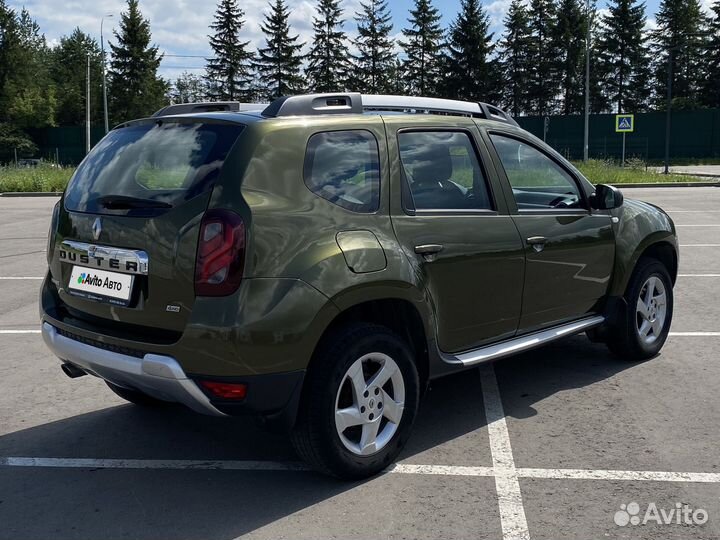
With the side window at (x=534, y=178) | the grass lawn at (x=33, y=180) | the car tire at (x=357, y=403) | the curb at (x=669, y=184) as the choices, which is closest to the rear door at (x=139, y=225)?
the car tire at (x=357, y=403)

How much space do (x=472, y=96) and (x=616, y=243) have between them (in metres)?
67.6

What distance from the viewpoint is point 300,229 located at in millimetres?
3457

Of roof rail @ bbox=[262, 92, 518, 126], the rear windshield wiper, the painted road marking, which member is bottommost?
the painted road marking

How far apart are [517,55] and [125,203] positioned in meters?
74.4

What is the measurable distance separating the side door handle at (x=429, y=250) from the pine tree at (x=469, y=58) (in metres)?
68.5

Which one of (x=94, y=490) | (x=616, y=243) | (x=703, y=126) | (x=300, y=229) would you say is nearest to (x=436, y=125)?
(x=300, y=229)

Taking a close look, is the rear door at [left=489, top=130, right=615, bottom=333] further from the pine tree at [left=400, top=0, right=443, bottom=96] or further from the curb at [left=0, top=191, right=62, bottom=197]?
the pine tree at [left=400, top=0, right=443, bottom=96]

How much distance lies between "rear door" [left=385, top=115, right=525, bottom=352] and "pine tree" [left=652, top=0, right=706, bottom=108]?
7441 centimetres

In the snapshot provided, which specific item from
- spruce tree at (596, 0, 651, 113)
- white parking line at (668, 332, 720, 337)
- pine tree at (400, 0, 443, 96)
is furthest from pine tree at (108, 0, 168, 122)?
white parking line at (668, 332, 720, 337)

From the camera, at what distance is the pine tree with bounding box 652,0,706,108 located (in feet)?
238

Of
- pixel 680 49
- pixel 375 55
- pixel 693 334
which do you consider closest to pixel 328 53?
pixel 375 55

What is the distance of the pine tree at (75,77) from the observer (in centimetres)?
7781

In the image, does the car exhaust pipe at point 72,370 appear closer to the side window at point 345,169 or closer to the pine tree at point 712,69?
the side window at point 345,169

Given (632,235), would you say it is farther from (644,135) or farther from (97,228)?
(644,135)
